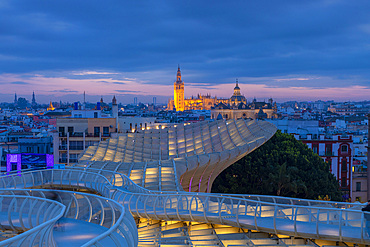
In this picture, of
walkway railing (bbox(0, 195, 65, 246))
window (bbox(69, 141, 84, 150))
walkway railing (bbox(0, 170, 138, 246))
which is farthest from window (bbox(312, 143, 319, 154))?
walkway railing (bbox(0, 195, 65, 246))

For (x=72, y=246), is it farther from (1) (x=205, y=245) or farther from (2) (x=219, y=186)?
(2) (x=219, y=186)

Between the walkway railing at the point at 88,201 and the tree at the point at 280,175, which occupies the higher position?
the walkway railing at the point at 88,201

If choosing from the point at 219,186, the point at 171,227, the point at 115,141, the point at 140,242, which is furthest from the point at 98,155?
the point at 140,242

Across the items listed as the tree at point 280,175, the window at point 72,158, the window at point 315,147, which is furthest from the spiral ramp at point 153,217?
the window at point 315,147

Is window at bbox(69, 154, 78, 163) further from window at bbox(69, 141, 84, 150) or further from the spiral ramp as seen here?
the spiral ramp

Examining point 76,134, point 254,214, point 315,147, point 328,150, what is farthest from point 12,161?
point 328,150

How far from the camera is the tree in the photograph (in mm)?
37934

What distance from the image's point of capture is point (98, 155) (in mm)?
37344

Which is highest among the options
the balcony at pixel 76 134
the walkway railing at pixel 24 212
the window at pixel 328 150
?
the walkway railing at pixel 24 212

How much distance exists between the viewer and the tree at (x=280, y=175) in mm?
37934

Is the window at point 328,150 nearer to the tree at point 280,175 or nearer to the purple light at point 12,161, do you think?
the tree at point 280,175

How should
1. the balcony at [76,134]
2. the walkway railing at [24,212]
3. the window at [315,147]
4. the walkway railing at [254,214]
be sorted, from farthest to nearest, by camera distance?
the window at [315,147], the balcony at [76,134], the walkway railing at [254,214], the walkway railing at [24,212]

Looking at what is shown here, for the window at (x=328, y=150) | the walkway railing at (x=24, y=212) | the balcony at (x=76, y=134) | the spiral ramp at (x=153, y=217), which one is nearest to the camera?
the spiral ramp at (x=153, y=217)

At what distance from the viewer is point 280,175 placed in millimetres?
37094
